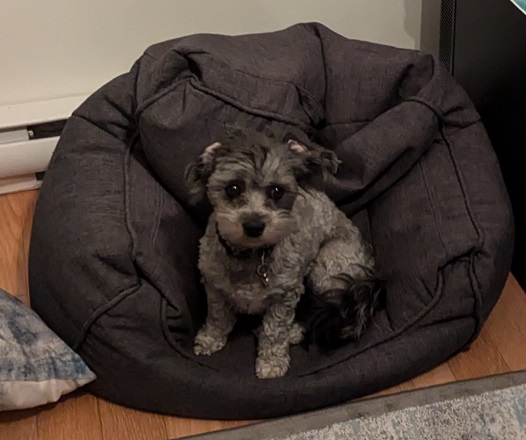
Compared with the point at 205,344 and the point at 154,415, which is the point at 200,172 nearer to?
the point at 205,344

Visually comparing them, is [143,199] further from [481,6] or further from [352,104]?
[481,6]

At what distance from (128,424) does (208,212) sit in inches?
23.9

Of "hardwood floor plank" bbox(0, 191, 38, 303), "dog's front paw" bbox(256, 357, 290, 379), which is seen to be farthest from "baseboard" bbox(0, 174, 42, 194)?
"dog's front paw" bbox(256, 357, 290, 379)

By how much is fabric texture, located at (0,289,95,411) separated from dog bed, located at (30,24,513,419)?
0.05 meters

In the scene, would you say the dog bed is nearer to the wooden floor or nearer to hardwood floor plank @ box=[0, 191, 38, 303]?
the wooden floor

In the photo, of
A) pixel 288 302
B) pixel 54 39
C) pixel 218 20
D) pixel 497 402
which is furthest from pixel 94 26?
pixel 497 402

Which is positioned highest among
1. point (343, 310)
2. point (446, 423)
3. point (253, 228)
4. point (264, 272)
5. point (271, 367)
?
point (253, 228)

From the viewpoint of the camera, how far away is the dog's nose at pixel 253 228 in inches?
72.9

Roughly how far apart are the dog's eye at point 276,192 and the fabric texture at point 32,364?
25.4 inches

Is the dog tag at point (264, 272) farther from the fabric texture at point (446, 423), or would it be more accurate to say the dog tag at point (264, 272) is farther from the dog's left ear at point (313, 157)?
the fabric texture at point (446, 423)

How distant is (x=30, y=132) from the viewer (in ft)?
8.85

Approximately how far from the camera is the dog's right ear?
1.93 meters

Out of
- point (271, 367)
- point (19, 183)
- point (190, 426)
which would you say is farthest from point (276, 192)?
point (19, 183)

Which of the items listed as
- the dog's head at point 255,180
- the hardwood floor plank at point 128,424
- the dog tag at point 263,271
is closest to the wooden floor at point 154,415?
the hardwood floor plank at point 128,424
